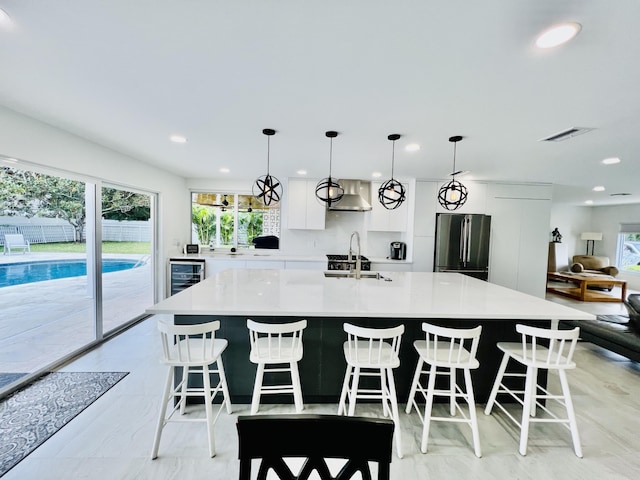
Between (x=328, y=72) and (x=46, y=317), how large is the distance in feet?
12.5

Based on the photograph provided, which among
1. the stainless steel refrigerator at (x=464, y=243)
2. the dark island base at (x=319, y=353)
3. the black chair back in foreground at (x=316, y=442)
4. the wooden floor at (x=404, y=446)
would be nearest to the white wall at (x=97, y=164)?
the dark island base at (x=319, y=353)

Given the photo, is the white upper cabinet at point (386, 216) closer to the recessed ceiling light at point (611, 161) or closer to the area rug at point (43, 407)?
the recessed ceiling light at point (611, 161)

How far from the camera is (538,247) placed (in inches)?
202

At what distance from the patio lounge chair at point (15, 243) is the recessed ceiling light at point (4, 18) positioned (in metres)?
1.93

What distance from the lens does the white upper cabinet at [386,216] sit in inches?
208

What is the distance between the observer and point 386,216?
209 inches

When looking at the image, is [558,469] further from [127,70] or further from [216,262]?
[216,262]

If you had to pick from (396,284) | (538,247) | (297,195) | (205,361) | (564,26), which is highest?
(564,26)

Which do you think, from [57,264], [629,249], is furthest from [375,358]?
[629,249]

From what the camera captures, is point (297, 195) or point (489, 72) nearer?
point (489, 72)

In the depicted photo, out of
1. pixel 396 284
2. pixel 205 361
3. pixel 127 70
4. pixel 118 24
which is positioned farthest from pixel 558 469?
pixel 127 70

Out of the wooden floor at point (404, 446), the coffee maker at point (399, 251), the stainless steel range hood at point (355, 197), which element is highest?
the stainless steel range hood at point (355, 197)

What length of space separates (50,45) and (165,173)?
3.54 m

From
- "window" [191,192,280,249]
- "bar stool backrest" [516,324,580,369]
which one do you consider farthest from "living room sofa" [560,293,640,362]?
"window" [191,192,280,249]
